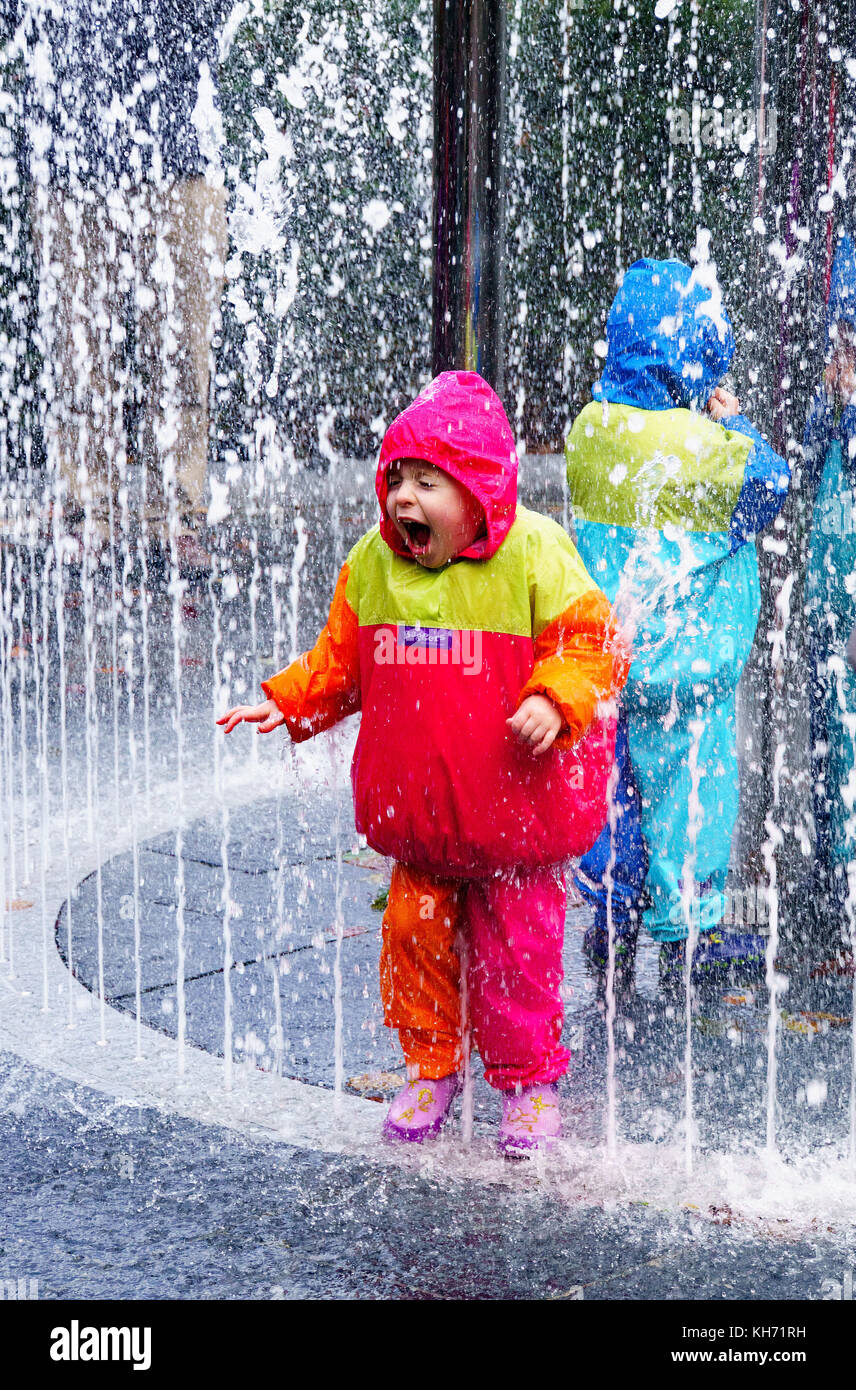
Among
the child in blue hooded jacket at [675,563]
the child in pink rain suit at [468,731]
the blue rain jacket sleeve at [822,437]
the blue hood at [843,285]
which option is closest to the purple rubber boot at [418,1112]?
the child in pink rain suit at [468,731]

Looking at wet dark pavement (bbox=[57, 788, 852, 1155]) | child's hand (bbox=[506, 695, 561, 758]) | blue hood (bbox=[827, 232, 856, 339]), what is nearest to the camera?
child's hand (bbox=[506, 695, 561, 758])

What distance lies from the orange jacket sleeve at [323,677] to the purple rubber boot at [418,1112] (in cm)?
69

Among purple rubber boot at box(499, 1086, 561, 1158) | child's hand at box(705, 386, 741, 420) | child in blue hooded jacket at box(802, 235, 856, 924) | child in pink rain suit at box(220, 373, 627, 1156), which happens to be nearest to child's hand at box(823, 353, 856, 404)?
child in blue hooded jacket at box(802, 235, 856, 924)

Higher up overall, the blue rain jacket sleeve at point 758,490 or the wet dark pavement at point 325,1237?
the blue rain jacket sleeve at point 758,490

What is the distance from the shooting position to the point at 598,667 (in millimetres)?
2865

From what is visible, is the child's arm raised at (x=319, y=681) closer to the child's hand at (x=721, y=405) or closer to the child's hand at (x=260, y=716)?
the child's hand at (x=260, y=716)

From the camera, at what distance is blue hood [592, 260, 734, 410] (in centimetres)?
371

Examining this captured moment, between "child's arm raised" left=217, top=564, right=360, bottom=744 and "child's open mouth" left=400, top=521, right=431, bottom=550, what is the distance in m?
0.19

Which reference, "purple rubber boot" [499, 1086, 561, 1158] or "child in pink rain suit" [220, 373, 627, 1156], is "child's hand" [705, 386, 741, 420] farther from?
"purple rubber boot" [499, 1086, 561, 1158]

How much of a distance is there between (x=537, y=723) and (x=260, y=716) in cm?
59

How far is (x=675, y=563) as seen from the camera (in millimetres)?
3701

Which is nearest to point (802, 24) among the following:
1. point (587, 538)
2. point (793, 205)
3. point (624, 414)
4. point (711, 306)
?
point (793, 205)

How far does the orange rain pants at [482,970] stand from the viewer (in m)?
2.99
